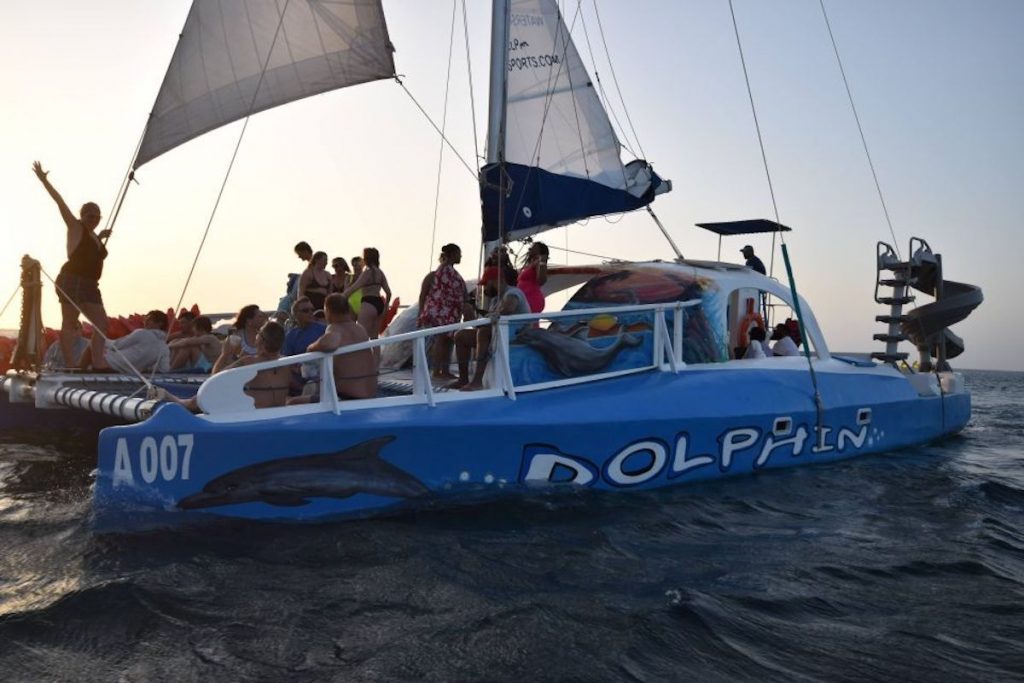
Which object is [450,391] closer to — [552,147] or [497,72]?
[497,72]

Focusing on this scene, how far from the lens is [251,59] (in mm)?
8188

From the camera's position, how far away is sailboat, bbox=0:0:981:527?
5293 mm

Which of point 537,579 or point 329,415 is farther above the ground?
point 329,415

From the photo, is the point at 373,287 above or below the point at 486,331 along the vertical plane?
above

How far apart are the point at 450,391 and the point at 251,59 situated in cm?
408

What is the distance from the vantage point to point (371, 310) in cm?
876

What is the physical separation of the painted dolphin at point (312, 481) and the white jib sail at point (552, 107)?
4.89 meters

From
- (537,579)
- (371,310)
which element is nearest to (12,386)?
(371,310)

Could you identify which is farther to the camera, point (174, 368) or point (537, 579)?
point (174, 368)

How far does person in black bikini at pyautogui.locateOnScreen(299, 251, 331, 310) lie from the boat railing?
2.54 m

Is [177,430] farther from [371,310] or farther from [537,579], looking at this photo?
[371,310]

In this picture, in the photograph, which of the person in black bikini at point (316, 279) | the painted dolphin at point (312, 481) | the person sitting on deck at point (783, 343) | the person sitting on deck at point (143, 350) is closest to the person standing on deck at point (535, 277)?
the person in black bikini at point (316, 279)

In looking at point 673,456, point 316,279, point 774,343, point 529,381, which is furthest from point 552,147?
point 673,456

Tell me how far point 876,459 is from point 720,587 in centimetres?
568
